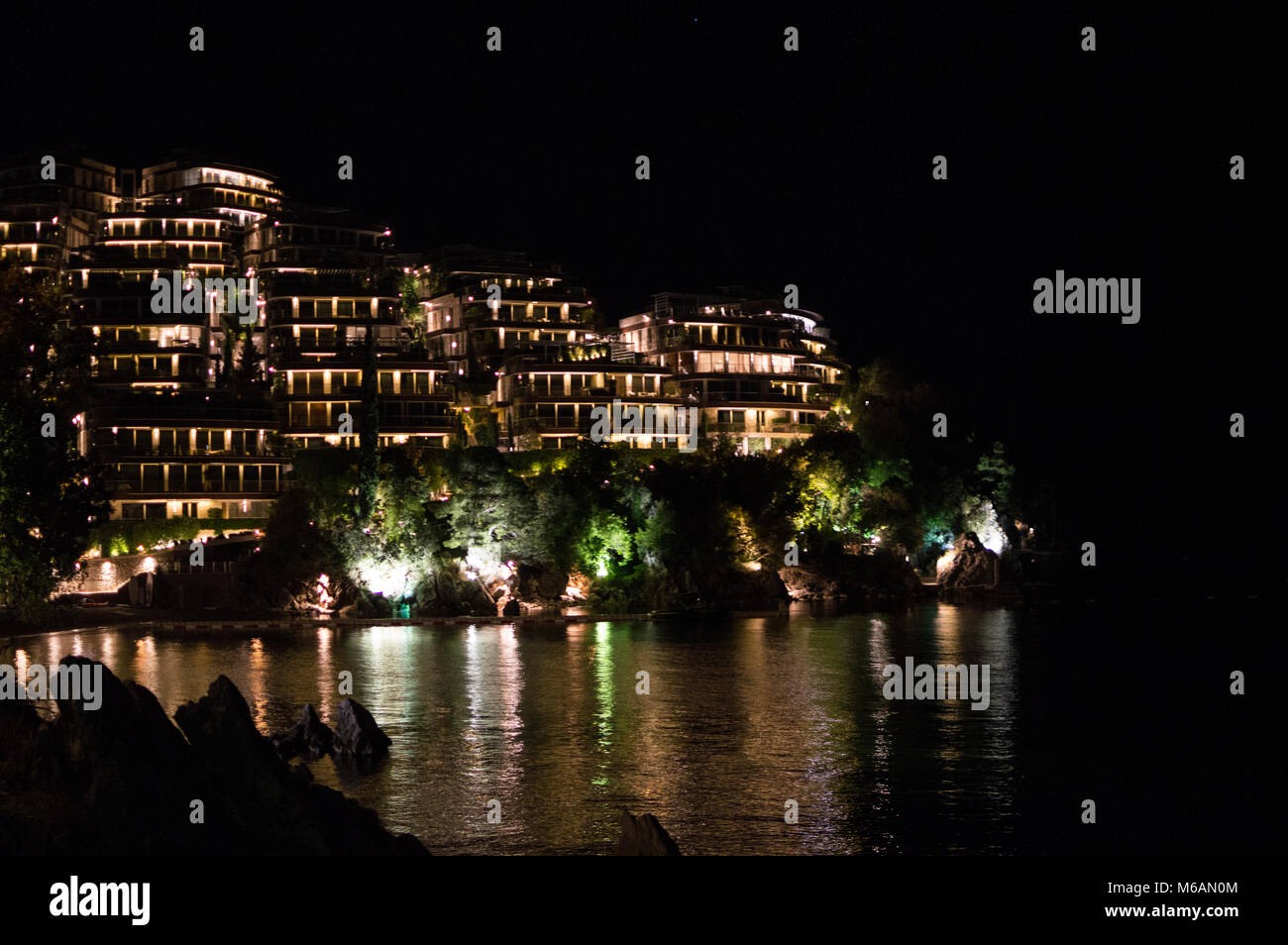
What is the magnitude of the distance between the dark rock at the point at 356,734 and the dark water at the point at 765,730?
87cm

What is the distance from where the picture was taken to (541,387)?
107875 mm

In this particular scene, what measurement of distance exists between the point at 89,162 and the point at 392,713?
309 feet

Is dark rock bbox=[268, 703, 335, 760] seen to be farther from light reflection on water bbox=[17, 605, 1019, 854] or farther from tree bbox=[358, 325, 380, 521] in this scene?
tree bbox=[358, 325, 380, 521]

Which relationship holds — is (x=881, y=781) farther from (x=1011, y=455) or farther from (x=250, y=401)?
(x=1011, y=455)

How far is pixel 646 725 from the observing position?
52250 mm

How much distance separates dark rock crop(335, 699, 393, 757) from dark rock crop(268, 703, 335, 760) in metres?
0.37

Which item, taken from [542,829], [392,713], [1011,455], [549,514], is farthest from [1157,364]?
[542,829]

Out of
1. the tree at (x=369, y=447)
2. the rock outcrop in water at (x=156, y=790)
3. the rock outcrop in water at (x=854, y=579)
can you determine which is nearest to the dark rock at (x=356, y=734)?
the rock outcrop in water at (x=156, y=790)

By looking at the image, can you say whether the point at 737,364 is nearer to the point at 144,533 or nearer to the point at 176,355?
the point at 176,355

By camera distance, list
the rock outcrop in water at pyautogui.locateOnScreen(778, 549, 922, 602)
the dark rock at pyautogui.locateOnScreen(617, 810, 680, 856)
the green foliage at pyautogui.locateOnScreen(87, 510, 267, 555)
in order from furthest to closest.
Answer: the rock outcrop in water at pyautogui.locateOnScreen(778, 549, 922, 602)
the green foliage at pyautogui.locateOnScreen(87, 510, 267, 555)
the dark rock at pyautogui.locateOnScreen(617, 810, 680, 856)

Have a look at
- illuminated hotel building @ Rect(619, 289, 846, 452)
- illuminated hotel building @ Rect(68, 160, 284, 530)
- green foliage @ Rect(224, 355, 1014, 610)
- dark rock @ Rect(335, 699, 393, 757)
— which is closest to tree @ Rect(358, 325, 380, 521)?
green foliage @ Rect(224, 355, 1014, 610)

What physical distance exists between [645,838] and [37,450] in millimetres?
26307

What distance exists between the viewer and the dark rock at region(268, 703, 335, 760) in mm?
43375

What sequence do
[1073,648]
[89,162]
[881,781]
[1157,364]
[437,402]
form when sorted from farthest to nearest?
[1157,364] < [89,162] < [437,402] < [1073,648] < [881,781]
